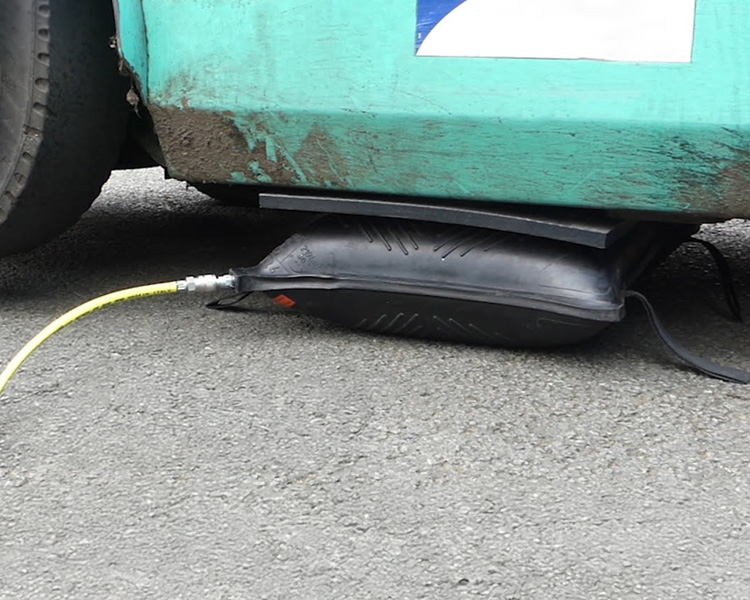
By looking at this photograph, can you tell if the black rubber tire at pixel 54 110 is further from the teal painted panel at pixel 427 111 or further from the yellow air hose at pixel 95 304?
the yellow air hose at pixel 95 304

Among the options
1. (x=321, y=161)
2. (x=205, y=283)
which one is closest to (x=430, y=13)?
(x=321, y=161)

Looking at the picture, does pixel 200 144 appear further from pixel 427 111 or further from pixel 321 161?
pixel 427 111

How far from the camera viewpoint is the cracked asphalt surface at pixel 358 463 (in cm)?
92

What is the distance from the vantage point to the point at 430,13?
1.34m

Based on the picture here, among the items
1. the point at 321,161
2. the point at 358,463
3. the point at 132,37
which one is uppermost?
the point at 132,37

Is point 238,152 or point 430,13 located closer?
point 430,13

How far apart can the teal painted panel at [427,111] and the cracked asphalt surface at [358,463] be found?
274 millimetres

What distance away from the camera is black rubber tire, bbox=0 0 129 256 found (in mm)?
1500

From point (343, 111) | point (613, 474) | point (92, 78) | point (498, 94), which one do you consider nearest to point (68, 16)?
point (92, 78)

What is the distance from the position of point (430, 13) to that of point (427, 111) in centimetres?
14

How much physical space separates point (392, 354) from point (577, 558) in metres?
0.59

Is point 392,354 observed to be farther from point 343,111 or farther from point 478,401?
point 343,111

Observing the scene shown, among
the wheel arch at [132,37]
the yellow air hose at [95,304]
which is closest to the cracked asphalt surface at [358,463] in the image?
the yellow air hose at [95,304]

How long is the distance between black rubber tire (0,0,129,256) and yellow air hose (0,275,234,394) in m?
0.24
